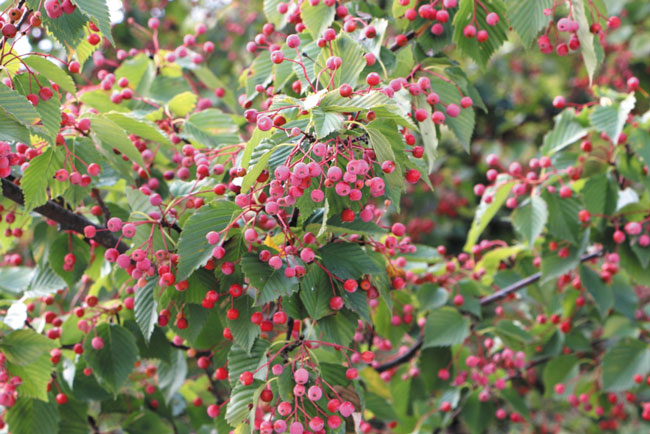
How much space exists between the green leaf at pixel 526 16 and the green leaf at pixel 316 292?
33.8 inches

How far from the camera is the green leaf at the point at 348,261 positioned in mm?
1545

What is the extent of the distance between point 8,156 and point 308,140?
759 millimetres

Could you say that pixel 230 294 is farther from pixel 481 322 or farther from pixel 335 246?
pixel 481 322

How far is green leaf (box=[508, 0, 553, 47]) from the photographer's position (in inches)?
69.1

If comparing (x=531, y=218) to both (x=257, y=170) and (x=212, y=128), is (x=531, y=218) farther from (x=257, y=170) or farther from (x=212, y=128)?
(x=257, y=170)

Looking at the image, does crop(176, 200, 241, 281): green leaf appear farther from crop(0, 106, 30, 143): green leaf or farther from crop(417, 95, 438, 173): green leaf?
crop(417, 95, 438, 173): green leaf

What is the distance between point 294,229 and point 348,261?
0.16 m

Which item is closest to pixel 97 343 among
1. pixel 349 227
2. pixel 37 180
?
pixel 37 180

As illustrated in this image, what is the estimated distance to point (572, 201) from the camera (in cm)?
235

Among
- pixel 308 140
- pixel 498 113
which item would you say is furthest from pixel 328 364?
pixel 498 113

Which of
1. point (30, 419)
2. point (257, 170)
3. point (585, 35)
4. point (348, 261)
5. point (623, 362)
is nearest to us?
point (257, 170)

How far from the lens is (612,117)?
2.20 metres

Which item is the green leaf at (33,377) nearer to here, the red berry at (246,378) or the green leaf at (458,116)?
the red berry at (246,378)

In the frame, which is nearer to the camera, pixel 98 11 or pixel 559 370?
pixel 98 11
